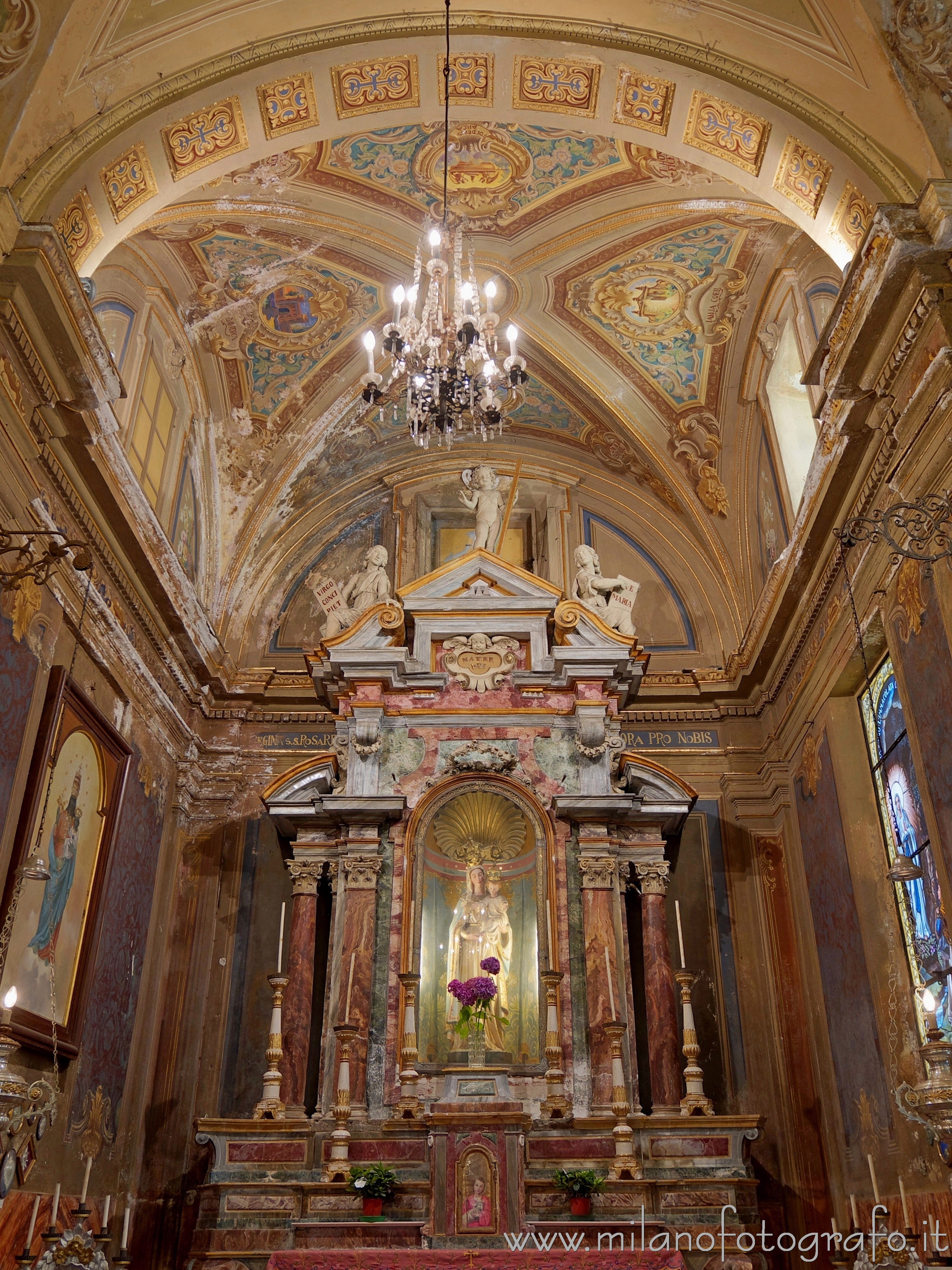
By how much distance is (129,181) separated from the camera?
8398mm

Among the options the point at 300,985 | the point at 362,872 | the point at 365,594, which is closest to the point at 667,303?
the point at 365,594

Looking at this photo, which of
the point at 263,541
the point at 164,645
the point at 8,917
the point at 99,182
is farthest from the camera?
the point at 263,541

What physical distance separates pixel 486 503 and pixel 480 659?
2.32 metres

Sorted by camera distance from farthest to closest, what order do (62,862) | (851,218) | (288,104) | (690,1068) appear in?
1. (690,1068)
2. (288,104)
3. (62,862)
4. (851,218)

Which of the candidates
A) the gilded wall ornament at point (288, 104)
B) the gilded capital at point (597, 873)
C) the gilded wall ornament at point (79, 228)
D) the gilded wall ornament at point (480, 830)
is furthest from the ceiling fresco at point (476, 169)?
the gilded capital at point (597, 873)

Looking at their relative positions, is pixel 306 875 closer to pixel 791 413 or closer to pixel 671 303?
pixel 791 413

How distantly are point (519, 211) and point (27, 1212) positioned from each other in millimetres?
10033

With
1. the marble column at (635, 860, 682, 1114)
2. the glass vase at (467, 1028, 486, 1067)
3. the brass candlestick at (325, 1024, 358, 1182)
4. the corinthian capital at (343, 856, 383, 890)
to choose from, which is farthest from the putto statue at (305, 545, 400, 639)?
the glass vase at (467, 1028, 486, 1067)

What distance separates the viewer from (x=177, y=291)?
39.1 ft

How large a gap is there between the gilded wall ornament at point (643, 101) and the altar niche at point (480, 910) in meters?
5.95

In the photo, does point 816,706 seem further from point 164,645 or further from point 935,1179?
point 164,645

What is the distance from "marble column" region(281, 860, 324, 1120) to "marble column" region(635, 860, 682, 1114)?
10.2ft

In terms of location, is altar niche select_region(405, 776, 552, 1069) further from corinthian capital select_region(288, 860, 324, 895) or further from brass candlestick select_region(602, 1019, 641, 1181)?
corinthian capital select_region(288, 860, 324, 895)

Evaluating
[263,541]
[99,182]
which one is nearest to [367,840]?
[263,541]
